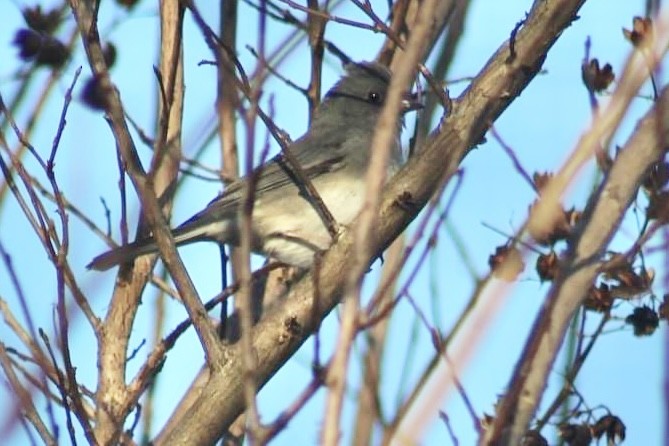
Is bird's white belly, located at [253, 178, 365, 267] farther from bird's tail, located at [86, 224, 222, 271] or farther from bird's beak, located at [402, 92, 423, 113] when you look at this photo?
bird's tail, located at [86, 224, 222, 271]

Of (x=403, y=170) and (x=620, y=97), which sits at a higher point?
(x=403, y=170)

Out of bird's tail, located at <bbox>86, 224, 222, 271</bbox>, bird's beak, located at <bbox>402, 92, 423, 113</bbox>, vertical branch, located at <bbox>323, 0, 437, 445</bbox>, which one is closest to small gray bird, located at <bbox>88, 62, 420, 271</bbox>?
bird's beak, located at <bbox>402, 92, 423, 113</bbox>

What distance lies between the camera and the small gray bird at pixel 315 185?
3969 millimetres

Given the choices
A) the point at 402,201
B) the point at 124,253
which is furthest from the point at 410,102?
the point at 402,201

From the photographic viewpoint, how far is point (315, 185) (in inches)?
165

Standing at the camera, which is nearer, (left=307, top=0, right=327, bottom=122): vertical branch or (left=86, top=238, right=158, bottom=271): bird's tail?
(left=86, top=238, right=158, bottom=271): bird's tail

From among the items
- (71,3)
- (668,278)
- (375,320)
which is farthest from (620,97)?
(71,3)

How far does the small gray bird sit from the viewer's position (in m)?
3.97

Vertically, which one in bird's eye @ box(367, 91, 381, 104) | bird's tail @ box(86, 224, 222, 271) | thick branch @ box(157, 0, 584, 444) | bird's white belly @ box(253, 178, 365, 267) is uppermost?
bird's eye @ box(367, 91, 381, 104)

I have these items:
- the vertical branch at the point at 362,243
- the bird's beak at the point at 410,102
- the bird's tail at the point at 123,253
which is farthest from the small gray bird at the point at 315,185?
the vertical branch at the point at 362,243

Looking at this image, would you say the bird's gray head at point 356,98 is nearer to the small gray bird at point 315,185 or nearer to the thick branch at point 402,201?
the small gray bird at point 315,185

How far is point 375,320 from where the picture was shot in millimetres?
1501

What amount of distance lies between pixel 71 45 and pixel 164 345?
3.18 feet

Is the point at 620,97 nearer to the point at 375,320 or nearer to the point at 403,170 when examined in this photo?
the point at 375,320
